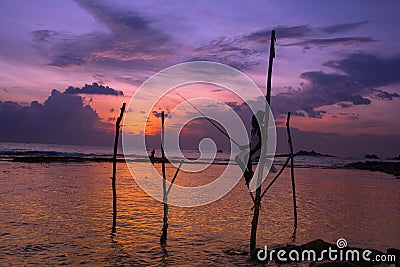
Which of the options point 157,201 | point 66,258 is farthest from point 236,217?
point 66,258

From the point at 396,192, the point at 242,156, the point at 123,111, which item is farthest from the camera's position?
the point at 396,192

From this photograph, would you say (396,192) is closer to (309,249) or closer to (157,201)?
(157,201)

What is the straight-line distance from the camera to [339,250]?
33.5ft

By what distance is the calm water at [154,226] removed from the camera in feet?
34.1

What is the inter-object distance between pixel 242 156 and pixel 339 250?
3.50 metres

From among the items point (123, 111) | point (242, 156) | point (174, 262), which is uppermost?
point (123, 111)

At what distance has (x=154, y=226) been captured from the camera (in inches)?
554

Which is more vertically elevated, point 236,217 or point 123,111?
point 123,111

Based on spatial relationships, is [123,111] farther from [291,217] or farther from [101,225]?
[291,217]

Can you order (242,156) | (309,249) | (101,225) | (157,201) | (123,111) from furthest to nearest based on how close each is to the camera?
1. (157,201)
2. (101,225)
3. (123,111)
4. (309,249)
5. (242,156)

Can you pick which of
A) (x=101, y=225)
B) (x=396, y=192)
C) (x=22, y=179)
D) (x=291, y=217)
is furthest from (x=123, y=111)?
(x=396, y=192)

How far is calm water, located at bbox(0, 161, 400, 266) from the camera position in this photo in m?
10.4

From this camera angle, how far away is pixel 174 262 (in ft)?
32.9

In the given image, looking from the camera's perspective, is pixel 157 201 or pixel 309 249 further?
pixel 157 201
